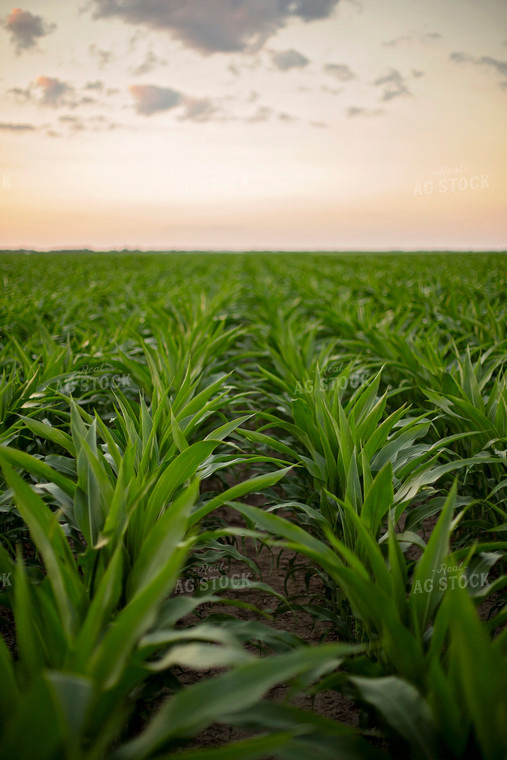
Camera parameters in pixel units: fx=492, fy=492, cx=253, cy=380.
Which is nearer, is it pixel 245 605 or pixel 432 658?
pixel 432 658

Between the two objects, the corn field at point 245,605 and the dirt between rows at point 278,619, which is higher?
the corn field at point 245,605

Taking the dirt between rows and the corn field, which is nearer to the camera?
the corn field

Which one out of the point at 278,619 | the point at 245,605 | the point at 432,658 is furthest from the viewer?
the point at 278,619

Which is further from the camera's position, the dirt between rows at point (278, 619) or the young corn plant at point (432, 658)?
the dirt between rows at point (278, 619)

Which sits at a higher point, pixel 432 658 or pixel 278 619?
pixel 432 658

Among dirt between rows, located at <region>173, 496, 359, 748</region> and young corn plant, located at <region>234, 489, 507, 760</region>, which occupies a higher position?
young corn plant, located at <region>234, 489, 507, 760</region>

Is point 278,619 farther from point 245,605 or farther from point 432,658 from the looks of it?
point 432,658

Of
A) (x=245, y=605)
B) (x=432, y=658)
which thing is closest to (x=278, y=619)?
(x=245, y=605)

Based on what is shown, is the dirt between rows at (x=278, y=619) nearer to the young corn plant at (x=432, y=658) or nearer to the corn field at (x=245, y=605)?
the corn field at (x=245, y=605)

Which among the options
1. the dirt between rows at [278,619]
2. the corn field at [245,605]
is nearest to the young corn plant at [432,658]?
the corn field at [245,605]

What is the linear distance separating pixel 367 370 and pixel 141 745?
250 cm

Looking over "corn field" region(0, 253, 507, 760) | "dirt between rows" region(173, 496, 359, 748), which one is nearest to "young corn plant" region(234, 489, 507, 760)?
"corn field" region(0, 253, 507, 760)

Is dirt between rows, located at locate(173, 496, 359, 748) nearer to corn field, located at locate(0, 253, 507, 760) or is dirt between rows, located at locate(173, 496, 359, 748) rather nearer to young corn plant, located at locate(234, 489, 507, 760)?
corn field, located at locate(0, 253, 507, 760)

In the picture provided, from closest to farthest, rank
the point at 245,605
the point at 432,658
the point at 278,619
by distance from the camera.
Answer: the point at 432,658 → the point at 245,605 → the point at 278,619
